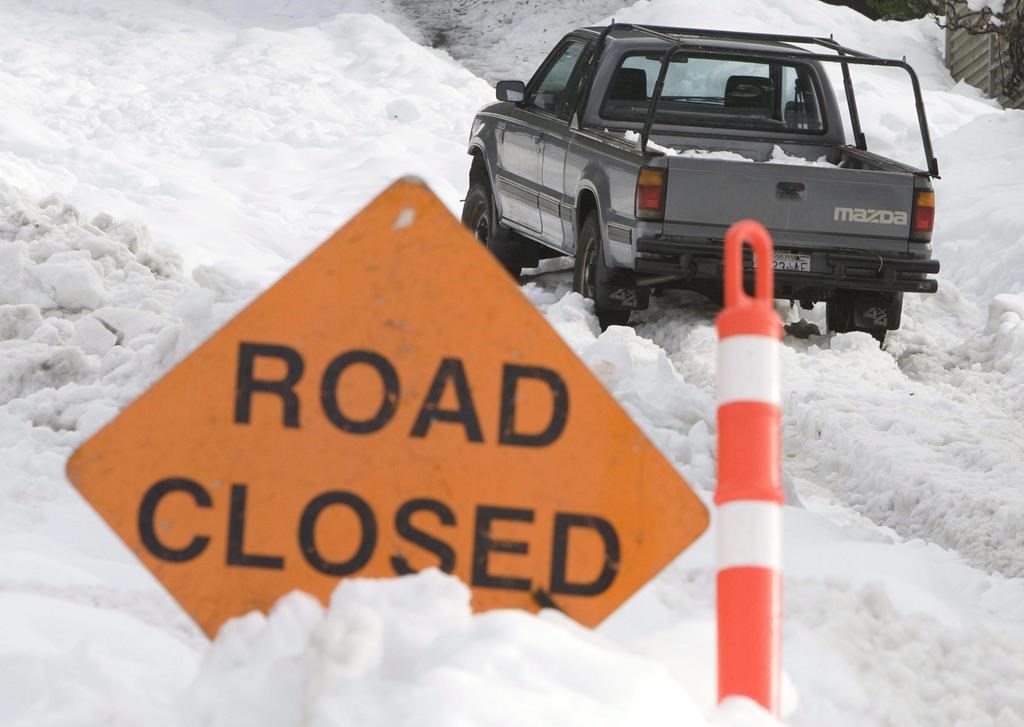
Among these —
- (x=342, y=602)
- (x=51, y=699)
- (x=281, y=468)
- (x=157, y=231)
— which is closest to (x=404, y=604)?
(x=342, y=602)

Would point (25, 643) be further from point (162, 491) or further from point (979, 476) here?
point (979, 476)

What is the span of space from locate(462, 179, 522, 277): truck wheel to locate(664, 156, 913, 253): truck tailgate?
7.86 ft

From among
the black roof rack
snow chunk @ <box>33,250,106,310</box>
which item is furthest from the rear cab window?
snow chunk @ <box>33,250,106,310</box>

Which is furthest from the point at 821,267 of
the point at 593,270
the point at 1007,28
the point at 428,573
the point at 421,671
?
the point at 1007,28

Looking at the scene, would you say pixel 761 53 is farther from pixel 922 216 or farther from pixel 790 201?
pixel 922 216

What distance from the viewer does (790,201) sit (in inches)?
393

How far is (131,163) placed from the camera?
1620 cm

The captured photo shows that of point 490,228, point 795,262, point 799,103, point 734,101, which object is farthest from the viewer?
point 490,228

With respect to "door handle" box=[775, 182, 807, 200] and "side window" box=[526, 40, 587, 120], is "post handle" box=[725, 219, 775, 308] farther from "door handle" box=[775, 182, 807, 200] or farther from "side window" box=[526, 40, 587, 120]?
"side window" box=[526, 40, 587, 120]

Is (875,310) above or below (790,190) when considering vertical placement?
below

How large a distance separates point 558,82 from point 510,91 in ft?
1.31

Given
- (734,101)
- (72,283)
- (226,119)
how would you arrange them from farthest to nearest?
(226,119) → (734,101) → (72,283)

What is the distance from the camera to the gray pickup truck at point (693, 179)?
32.7 ft

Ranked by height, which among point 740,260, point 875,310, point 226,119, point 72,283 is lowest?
point 226,119
